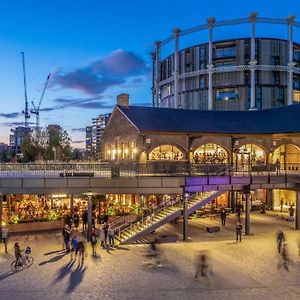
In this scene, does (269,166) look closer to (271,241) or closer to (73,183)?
(271,241)

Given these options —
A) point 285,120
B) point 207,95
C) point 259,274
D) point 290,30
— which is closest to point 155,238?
point 259,274

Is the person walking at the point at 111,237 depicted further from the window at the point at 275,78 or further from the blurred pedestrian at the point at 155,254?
the window at the point at 275,78

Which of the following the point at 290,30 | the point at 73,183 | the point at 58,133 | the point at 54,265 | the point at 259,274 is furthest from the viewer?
the point at 58,133

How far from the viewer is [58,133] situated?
75.2 metres

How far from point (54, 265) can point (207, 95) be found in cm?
5041

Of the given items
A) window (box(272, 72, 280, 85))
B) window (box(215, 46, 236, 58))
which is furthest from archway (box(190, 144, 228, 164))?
window (box(215, 46, 236, 58))

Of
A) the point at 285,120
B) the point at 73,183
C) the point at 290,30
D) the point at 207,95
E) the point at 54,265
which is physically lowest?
the point at 54,265

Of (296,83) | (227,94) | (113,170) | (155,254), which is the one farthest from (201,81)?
(155,254)

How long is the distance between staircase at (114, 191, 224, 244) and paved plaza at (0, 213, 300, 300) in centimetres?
150

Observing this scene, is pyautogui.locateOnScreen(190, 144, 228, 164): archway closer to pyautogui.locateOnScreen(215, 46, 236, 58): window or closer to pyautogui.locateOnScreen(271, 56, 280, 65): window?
pyautogui.locateOnScreen(215, 46, 236, 58): window

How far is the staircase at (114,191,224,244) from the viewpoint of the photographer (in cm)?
2747

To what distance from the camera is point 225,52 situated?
67.1 m

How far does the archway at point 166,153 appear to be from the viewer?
38000mm

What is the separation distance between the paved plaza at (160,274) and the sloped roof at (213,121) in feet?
42.7
